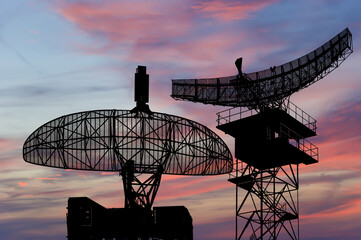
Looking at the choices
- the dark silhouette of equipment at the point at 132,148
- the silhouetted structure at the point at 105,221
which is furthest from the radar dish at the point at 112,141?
the silhouetted structure at the point at 105,221

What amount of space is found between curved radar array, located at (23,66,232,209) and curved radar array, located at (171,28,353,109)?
9823 mm

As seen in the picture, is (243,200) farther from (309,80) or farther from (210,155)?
(309,80)

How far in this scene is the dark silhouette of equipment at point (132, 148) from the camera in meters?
88.6

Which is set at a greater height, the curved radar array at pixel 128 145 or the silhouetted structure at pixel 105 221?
the curved radar array at pixel 128 145

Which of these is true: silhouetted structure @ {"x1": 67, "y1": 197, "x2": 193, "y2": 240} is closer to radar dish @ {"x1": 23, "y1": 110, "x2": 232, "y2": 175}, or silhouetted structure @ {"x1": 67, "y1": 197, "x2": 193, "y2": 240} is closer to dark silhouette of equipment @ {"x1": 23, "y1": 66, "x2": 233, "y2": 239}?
dark silhouette of equipment @ {"x1": 23, "y1": 66, "x2": 233, "y2": 239}

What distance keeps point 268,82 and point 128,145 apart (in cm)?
2271

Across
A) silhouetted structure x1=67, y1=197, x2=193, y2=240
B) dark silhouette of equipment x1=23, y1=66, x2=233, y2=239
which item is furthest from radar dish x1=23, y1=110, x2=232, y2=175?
silhouetted structure x1=67, y1=197, x2=193, y2=240

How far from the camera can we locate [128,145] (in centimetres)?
8931

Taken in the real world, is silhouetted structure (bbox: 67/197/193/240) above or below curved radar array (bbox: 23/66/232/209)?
below

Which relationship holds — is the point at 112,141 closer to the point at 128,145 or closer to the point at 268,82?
the point at 128,145

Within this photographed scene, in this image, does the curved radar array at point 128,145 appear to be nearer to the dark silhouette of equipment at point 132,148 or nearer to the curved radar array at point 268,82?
the dark silhouette of equipment at point 132,148

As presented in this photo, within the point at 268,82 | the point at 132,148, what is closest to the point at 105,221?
the point at 132,148

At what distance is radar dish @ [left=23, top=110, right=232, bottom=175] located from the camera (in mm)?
88500

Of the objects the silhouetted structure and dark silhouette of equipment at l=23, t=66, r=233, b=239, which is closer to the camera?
dark silhouette of equipment at l=23, t=66, r=233, b=239
